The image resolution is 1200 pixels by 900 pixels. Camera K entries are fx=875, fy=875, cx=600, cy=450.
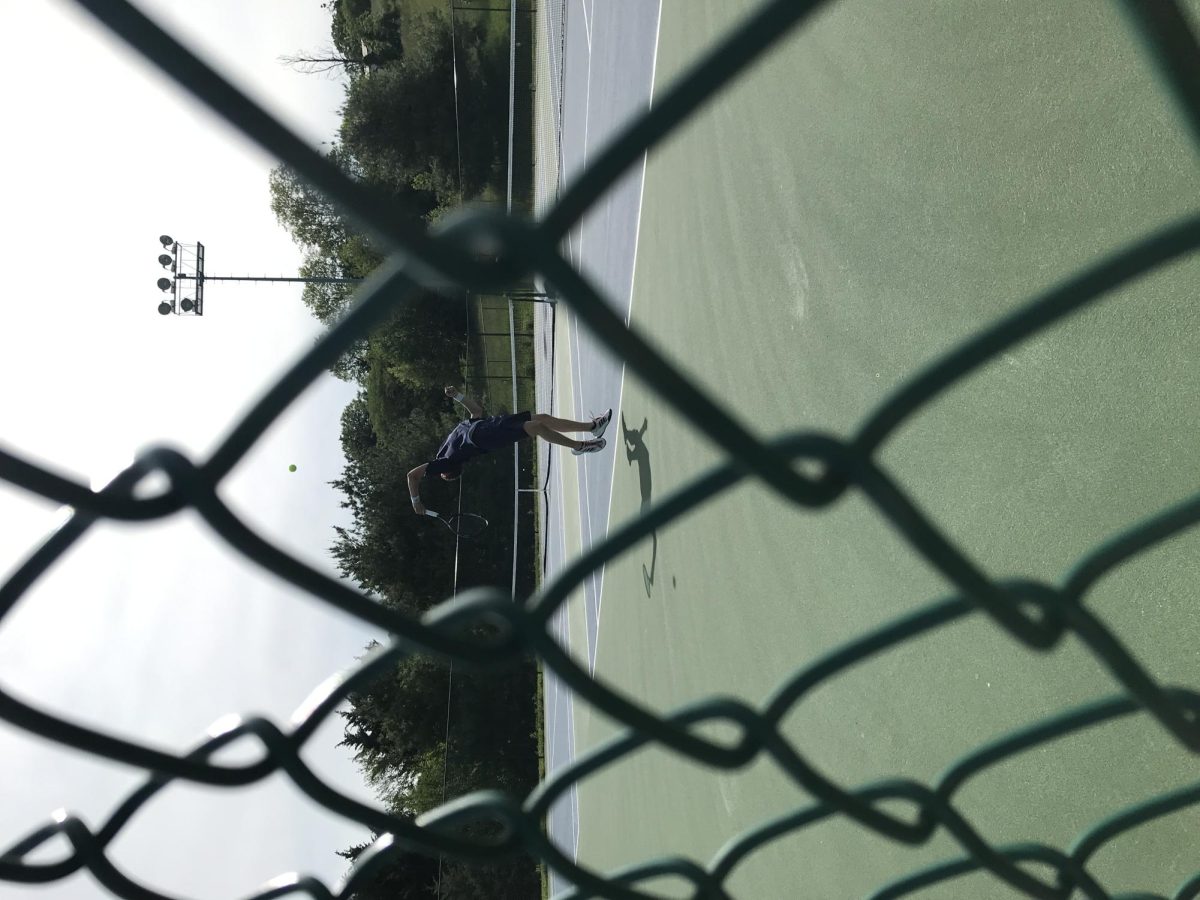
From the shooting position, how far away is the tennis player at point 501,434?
6383 mm

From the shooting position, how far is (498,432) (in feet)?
21.6

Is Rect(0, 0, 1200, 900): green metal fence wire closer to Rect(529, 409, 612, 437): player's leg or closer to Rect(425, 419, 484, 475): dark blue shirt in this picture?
Rect(529, 409, 612, 437): player's leg

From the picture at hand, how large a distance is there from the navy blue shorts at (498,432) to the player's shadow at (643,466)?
920 millimetres

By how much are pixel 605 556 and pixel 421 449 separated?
54.6 feet

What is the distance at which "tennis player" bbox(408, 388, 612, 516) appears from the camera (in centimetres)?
638

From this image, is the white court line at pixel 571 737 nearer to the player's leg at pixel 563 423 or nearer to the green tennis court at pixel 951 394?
the player's leg at pixel 563 423

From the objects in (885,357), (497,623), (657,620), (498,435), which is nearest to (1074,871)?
(497,623)

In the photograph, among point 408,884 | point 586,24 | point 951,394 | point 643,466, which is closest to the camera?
point 951,394

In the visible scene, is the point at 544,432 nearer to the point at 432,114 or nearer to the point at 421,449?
the point at 421,449

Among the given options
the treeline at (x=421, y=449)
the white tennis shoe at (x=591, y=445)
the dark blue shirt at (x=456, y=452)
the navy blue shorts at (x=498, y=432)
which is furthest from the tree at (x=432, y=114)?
the white tennis shoe at (x=591, y=445)

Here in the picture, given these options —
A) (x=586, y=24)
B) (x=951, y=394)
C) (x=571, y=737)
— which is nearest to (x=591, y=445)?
(x=571, y=737)

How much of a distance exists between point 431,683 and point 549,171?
28.8 feet

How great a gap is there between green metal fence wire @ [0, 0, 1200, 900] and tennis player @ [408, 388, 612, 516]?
5.34m

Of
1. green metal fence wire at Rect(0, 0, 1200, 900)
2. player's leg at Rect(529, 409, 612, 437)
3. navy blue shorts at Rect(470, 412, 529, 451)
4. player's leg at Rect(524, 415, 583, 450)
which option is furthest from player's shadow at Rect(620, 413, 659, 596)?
green metal fence wire at Rect(0, 0, 1200, 900)
